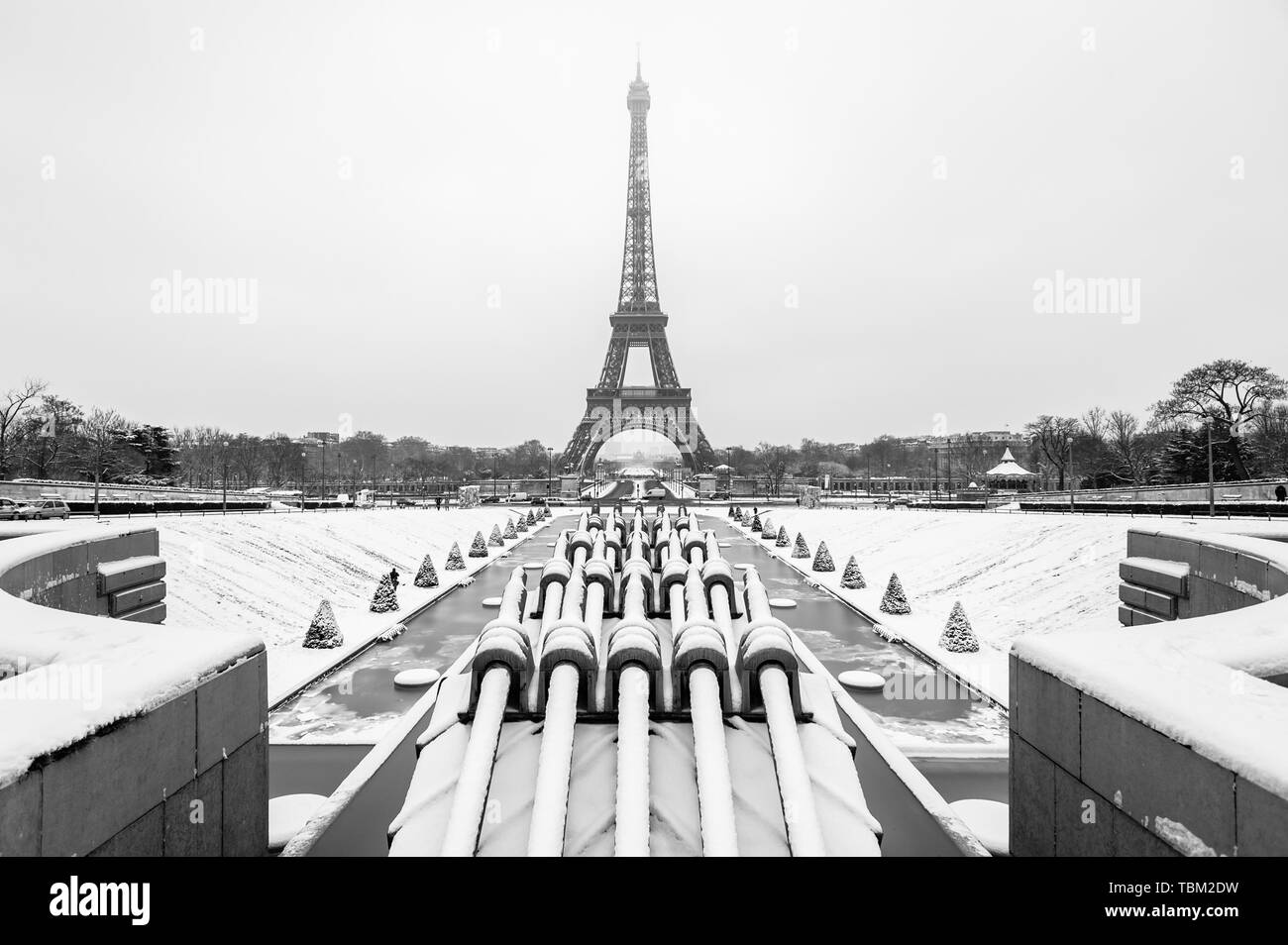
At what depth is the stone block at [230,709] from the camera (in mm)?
4465

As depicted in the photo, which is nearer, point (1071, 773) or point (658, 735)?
point (1071, 773)

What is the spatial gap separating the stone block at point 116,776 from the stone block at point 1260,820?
18.7ft

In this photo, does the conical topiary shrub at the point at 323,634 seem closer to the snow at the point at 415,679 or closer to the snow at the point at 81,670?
the snow at the point at 415,679

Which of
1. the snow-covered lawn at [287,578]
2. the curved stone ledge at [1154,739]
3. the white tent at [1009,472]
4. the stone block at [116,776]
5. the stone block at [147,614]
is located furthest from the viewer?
the white tent at [1009,472]

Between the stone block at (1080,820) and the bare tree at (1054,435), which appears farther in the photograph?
the bare tree at (1054,435)

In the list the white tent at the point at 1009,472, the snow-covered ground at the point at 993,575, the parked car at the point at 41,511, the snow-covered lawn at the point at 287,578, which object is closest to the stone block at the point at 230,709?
the snow-covered lawn at the point at 287,578

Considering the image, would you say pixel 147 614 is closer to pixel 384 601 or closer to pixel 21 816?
pixel 384 601

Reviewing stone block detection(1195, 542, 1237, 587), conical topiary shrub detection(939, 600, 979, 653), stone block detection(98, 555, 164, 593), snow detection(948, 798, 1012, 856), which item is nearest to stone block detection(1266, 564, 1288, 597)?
stone block detection(1195, 542, 1237, 587)

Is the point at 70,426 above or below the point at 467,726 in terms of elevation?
above

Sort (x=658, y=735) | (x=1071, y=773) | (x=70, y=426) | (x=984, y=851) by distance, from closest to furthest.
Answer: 1. (x=1071, y=773)
2. (x=984, y=851)
3. (x=658, y=735)
4. (x=70, y=426)
